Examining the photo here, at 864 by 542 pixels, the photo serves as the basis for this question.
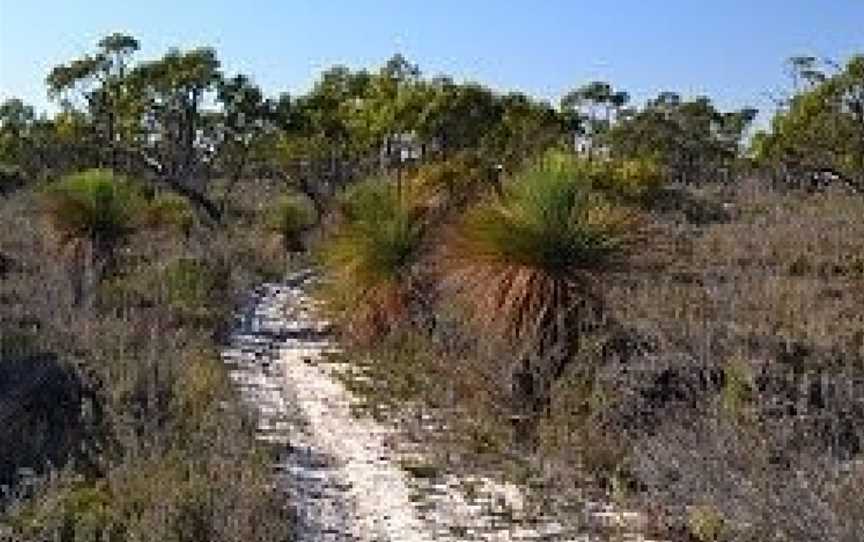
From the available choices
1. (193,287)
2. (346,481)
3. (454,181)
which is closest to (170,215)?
(193,287)

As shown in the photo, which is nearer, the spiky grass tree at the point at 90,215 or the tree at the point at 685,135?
the spiky grass tree at the point at 90,215

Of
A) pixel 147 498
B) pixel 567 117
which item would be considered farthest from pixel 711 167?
pixel 147 498

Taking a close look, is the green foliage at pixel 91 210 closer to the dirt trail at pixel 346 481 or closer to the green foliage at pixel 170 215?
the dirt trail at pixel 346 481

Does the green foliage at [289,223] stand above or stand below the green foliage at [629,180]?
below

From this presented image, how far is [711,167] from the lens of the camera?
61375 millimetres

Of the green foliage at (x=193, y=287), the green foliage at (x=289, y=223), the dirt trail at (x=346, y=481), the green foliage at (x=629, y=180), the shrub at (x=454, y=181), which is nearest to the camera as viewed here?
the dirt trail at (x=346, y=481)

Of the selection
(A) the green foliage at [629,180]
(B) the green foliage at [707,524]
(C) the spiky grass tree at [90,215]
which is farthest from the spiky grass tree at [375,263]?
(A) the green foliage at [629,180]

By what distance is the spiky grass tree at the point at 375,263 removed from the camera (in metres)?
15.3

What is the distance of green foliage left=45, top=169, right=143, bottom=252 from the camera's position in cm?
1978

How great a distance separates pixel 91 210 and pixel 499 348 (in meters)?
9.37

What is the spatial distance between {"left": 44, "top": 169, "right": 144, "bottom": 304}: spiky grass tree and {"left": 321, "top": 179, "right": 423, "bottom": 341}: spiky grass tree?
5.10 m

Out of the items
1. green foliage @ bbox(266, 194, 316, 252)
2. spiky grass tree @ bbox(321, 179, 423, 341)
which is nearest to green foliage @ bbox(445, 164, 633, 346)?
spiky grass tree @ bbox(321, 179, 423, 341)

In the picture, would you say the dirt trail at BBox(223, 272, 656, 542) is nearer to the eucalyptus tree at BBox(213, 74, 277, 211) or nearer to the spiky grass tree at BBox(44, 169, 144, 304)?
the spiky grass tree at BBox(44, 169, 144, 304)

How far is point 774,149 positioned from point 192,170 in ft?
68.6
